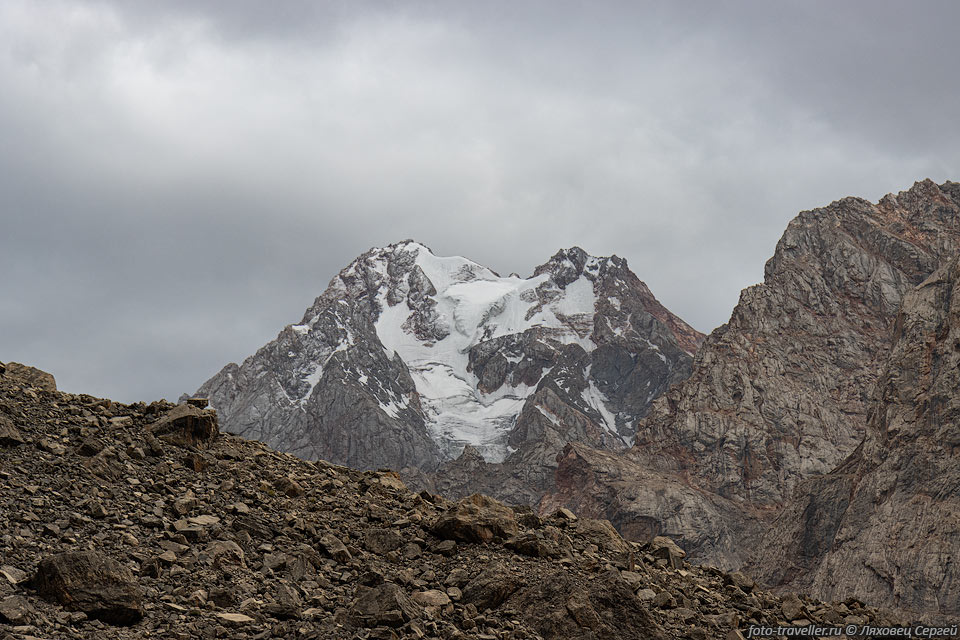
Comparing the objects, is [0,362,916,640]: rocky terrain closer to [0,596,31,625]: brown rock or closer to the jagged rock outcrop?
[0,596,31,625]: brown rock

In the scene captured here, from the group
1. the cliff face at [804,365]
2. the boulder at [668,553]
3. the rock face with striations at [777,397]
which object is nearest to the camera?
the boulder at [668,553]

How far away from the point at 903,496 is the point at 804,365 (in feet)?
250

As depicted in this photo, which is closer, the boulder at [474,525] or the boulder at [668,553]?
the boulder at [474,525]

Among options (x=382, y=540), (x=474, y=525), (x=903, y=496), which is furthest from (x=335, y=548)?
(x=903, y=496)

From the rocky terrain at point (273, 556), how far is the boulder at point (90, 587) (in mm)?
26

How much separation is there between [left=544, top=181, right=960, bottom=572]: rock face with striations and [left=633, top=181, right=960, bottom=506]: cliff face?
0.70 ft

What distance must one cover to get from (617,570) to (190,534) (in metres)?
8.90

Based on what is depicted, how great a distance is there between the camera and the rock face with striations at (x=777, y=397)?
180 meters

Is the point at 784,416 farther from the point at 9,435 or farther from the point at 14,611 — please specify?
the point at 14,611

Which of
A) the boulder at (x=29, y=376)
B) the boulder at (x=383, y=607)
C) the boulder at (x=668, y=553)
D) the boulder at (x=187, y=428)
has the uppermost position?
the boulder at (x=29, y=376)

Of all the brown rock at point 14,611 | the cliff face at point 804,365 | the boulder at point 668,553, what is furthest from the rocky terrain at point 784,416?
the brown rock at point 14,611

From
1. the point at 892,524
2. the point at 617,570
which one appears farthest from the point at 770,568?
the point at 617,570

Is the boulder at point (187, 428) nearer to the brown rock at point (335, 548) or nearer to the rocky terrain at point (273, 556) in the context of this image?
the rocky terrain at point (273, 556)

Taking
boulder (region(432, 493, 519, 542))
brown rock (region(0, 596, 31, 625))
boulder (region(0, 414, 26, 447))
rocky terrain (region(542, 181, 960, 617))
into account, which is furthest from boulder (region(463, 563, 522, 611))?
rocky terrain (region(542, 181, 960, 617))
